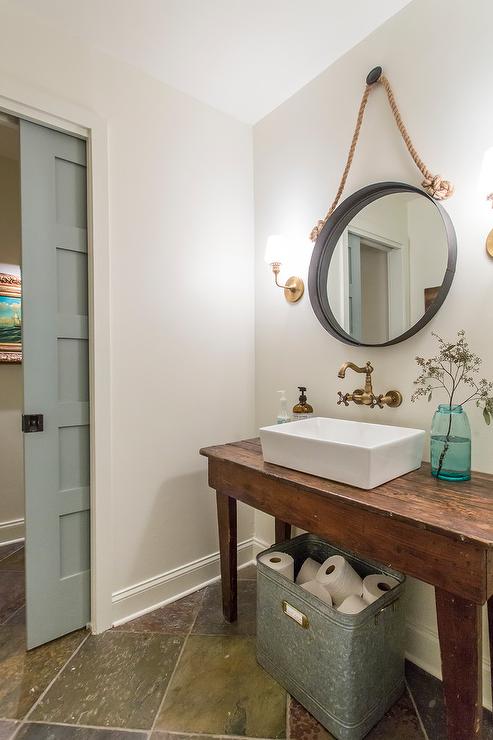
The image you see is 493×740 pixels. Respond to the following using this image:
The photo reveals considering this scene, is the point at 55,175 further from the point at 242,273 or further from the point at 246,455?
the point at 246,455

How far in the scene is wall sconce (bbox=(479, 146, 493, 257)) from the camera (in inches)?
46.9

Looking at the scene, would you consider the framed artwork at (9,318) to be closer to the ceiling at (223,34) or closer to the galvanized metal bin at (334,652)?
the ceiling at (223,34)

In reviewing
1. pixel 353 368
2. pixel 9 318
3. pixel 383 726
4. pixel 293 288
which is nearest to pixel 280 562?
pixel 383 726

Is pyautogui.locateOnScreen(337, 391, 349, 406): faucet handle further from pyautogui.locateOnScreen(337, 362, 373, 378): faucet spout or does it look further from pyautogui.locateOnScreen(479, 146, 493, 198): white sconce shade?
pyautogui.locateOnScreen(479, 146, 493, 198): white sconce shade

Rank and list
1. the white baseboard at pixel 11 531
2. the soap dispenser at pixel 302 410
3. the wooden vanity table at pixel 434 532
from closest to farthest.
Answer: the wooden vanity table at pixel 434 532 → the soap dispenser at pixel 302 410 → the white baseboard at pixel 11 531

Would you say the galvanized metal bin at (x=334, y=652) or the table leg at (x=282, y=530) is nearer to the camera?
the galvanized metal bin at (x=334, y=652)

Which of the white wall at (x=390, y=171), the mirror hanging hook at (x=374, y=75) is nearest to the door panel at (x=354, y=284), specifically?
the white wall at (x=390, y=171)

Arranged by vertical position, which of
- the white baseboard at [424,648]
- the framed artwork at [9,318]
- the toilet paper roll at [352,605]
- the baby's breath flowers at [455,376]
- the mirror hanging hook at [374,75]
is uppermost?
the mirror hanging hook at [374,75]

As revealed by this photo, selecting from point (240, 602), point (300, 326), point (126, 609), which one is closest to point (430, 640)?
point (240, 602)

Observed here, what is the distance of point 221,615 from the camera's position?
5.73 ft

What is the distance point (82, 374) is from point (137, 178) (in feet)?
2.99

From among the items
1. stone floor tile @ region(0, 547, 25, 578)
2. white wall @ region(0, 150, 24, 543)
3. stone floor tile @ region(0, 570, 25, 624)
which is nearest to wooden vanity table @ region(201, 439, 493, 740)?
stone floor tile @ region(0, 570, 25, 624)

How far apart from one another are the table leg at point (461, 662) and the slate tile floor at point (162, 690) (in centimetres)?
39

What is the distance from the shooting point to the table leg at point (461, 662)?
0.88m
